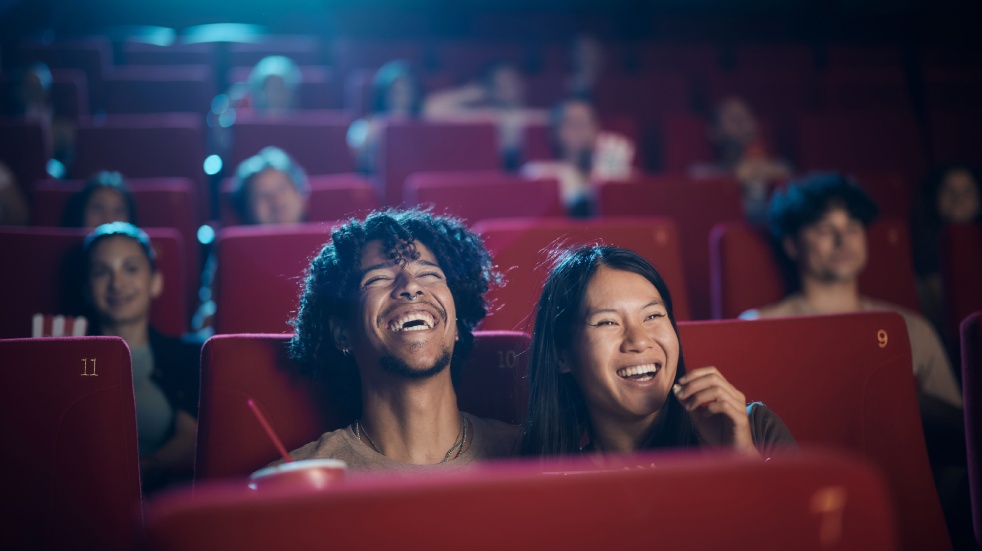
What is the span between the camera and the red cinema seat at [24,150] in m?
1.73

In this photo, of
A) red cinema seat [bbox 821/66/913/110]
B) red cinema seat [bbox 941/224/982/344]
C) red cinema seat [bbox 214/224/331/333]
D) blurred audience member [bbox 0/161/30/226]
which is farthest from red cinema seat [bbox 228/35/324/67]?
red cinema seat [bbox 941/224/982/344]

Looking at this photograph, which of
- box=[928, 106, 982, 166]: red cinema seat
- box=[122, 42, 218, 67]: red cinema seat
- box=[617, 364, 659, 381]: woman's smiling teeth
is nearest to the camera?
box=[617, 364, 659, 381]: woman's smiling teeth

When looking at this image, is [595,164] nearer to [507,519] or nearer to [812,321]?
[812,321]

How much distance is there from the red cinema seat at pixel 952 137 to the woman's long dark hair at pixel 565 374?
1.82m

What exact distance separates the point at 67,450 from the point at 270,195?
80 cm

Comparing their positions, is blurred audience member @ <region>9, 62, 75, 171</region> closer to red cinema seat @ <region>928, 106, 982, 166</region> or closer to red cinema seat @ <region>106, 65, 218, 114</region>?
red cinema seat @ <region>106, 65, 218, 114</region>

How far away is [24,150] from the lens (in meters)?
1.75

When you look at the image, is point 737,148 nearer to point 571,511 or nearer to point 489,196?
point 489,196

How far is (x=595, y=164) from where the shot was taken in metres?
2.15

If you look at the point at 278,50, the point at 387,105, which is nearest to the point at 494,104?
the point at 387,105

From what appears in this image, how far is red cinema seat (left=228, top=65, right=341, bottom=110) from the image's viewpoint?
2.51 meters

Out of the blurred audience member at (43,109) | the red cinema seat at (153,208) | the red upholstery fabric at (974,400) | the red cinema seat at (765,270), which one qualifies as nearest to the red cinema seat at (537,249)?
the red cinema seat at (765,270)

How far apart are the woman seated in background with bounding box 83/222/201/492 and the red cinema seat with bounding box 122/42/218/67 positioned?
1.73m

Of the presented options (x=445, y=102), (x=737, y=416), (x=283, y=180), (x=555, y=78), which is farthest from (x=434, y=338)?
(x=555, y=78)
